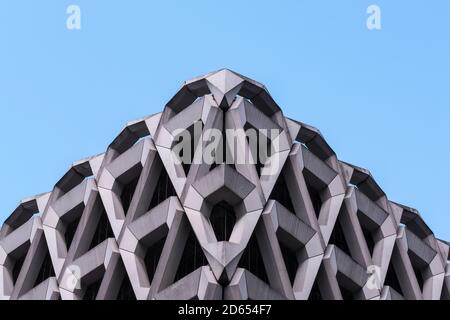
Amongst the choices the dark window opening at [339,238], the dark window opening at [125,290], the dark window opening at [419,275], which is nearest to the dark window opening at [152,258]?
the dark window opening at [125,290]

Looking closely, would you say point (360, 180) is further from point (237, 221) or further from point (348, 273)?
point (237, 221)

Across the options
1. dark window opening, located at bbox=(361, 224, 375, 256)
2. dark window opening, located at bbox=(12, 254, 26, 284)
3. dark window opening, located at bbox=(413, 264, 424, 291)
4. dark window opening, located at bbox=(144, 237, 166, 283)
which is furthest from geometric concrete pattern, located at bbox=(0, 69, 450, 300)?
dark window opening, located at bbox=(413, 264, 424, 291)

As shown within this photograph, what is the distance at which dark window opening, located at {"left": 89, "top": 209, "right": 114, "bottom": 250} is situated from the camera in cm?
6944

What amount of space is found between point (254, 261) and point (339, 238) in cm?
1028

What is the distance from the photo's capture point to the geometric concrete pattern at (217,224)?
196 ft

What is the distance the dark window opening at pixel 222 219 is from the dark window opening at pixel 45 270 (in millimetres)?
17713

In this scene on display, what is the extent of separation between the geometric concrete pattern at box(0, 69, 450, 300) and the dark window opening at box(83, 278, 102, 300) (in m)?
0.09

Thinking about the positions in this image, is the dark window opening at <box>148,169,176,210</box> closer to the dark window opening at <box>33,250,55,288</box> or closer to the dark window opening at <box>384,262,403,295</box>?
the dark window opening at <box>33,250,55,288</box>

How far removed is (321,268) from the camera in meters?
64.4

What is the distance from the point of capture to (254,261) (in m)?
62.7

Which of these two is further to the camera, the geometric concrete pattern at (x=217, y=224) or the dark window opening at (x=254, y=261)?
the dark window opening at (x=254, y=261)

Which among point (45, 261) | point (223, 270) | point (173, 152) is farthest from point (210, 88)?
point (45, 261)
